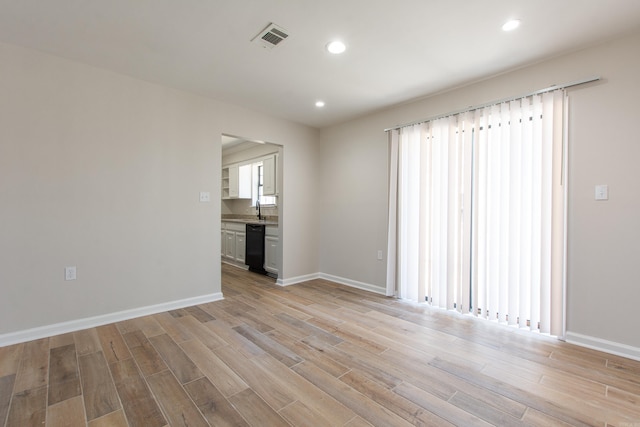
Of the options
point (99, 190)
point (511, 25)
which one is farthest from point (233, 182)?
point (511, 25)

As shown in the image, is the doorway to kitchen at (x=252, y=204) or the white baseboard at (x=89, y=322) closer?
the white baseboard at (x=89, y=322)

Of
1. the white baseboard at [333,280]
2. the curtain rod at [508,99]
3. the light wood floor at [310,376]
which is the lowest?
the light wood floor at [310,376]

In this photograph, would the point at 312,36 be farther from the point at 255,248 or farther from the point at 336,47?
the point at 255,248

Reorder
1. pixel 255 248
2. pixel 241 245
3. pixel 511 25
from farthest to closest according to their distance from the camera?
pixel 241 245
pixel 255 248
pixel 511 25

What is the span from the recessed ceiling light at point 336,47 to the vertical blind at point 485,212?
5.02ft

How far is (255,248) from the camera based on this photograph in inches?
202

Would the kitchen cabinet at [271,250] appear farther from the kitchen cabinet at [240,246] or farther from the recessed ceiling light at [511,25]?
the recessed ceiling light at [511,25]

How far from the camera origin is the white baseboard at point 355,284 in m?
3.99

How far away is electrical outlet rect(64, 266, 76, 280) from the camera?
264cm

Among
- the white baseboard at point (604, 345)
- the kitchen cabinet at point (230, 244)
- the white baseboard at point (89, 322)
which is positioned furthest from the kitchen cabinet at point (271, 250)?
the white baseboard at point (604, 345)

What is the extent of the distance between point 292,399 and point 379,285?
8.16ft

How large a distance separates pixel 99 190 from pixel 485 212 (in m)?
3.92

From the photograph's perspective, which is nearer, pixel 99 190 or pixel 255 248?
pixel 99 190

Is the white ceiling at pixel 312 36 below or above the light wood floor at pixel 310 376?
above
